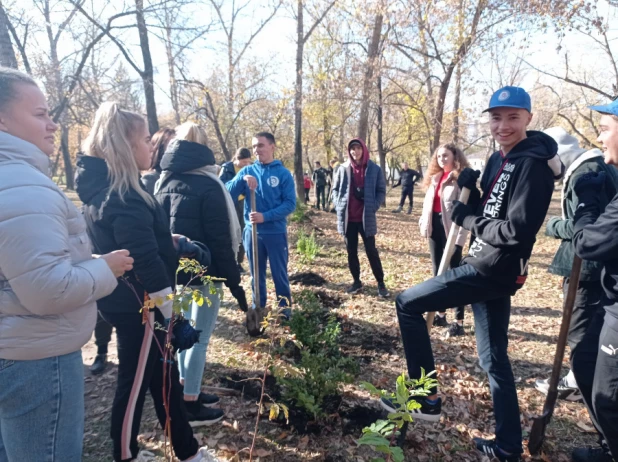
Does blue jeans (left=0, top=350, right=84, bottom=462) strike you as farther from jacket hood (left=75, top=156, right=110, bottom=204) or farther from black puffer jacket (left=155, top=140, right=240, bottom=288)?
black puffer jacket (left=155, top=140, right=240, bottom=288)

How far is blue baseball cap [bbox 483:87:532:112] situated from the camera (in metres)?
2.35

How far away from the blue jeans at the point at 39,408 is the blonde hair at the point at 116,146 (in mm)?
892

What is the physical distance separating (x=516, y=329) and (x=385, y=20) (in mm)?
10797

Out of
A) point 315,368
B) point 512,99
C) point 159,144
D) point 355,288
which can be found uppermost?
point 512,99

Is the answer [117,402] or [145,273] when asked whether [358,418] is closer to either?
[117,402]

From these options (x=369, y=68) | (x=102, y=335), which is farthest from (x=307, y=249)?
(x=369, y=68)

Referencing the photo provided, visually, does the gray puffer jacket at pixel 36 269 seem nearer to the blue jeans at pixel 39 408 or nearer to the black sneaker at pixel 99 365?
the blue jeans at pixel 39 408

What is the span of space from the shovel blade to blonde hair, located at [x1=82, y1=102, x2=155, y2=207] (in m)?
2.81

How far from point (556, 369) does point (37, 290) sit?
9.38 feet

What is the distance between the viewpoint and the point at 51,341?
147cm

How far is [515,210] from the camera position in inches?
84.2

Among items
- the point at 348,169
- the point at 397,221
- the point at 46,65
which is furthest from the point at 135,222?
the point at 46,65

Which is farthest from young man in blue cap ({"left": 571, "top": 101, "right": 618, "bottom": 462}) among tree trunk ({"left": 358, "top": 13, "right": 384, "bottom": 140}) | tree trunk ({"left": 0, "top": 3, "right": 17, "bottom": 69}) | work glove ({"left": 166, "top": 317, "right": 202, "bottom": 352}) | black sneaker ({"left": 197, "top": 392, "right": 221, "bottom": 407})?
tree trunk ({"left": 358, "top": 13, "right": 384, "bottom": 140})

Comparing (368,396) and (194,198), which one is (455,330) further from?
(194,198)
